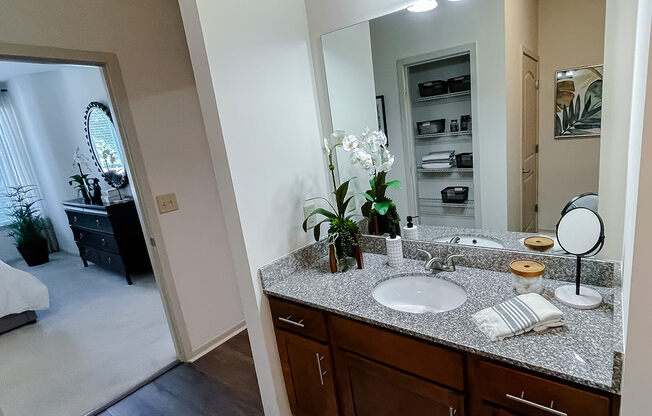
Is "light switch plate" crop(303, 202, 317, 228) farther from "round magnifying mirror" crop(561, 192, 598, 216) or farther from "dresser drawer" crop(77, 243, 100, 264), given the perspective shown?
"dresser drawer" crop(77, 243, 100, 264)

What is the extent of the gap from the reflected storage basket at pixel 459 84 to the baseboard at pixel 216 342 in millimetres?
2354

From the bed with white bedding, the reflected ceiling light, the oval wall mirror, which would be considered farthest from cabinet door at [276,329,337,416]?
the oval wall mirror

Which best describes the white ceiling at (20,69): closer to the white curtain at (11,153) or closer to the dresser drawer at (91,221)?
the white curtain at (11,153)

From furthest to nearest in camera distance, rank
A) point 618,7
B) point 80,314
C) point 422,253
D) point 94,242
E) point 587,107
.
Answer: point 94,242
point 80,314
point 422,253
point 587,107
point 618,7

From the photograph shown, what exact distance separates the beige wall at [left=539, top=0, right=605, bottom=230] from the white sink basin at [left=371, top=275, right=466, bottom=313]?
1.55 feet

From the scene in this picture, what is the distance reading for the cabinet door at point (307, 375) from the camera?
4.74 feet

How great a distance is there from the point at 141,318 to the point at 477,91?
10.9 feet

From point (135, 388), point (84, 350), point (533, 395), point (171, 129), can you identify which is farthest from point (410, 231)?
point (84, 350)

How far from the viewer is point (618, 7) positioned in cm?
105

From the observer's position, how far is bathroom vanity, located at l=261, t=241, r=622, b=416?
88cm

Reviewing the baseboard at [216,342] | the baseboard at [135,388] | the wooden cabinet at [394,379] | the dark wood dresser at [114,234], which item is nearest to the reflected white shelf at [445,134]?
the wooden cabinet at [394,379]

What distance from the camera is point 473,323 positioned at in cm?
108

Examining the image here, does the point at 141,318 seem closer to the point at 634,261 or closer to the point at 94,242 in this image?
the point at 94,242

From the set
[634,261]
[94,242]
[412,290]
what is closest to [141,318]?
[94,242]
